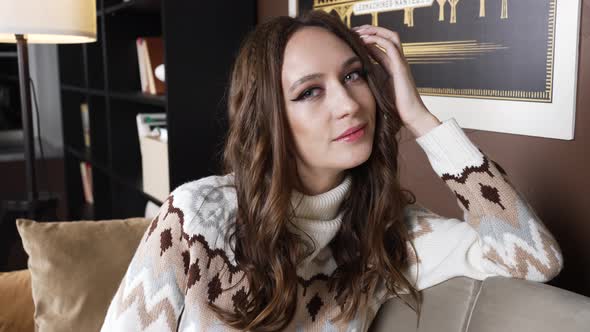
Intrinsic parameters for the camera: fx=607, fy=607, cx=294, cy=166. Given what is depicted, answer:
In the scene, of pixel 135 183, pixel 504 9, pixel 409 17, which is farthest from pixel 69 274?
pixel 135 183

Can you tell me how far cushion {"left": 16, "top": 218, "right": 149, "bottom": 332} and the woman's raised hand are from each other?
844mm

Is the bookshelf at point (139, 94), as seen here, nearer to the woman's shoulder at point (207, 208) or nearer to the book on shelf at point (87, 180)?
the book on shelf at point (87, 180)

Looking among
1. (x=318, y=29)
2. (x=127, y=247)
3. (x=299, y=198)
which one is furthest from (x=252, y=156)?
(x=127, y=247)

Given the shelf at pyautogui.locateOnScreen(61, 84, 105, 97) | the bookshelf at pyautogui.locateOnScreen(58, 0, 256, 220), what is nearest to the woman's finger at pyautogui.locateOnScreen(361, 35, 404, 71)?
the bookshelf at pyautogui.locateOnScreen(58, 0, 256, 220)

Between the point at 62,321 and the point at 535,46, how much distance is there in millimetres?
1325

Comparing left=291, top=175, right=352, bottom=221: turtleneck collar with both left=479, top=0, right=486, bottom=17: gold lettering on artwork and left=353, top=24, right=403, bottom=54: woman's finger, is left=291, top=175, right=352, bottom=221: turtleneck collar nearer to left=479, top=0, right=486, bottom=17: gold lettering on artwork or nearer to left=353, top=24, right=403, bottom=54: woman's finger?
left=353, top=24, right=403, bottom=54: woman's finger

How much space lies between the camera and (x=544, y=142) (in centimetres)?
140

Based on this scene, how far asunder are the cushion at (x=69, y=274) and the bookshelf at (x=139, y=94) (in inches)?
27.5

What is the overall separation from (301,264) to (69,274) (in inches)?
24.4

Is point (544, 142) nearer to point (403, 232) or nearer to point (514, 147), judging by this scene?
point (514, 147)

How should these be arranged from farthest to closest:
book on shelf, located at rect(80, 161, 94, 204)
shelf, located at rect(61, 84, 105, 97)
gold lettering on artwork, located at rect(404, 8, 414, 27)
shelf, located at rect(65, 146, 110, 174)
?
1. book on shelf, located at rect(80, 161, 94, 204)
2. shelf, located at rect(65, 146, 110, 174)
3. shelf, located at rect(61, 84, 105, 97)
4. gold lettering on artwork, located at rect(404, 8, 414, 27)

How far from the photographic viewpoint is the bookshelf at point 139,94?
90.7 inches

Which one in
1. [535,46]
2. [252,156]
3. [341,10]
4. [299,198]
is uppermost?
[341,10]

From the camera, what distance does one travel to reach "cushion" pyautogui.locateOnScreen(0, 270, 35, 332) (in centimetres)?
162
